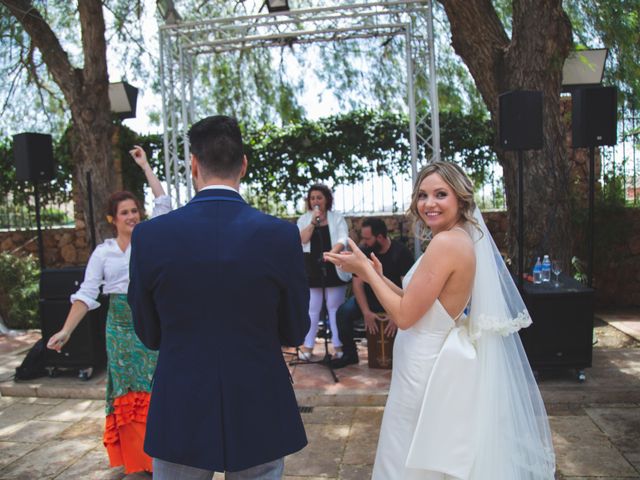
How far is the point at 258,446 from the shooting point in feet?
5.67

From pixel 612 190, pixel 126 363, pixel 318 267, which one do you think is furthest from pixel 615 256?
pixel 126 363

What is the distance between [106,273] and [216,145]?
2126mm

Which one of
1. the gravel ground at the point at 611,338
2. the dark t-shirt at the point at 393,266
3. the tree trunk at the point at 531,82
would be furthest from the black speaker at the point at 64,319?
the gravel ground at the point at 611,338

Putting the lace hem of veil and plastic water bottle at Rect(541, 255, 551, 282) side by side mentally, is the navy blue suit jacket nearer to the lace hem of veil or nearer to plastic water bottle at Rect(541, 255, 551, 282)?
the lace hem of veil

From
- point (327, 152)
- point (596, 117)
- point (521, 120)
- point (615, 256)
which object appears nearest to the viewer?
point (521, 120)

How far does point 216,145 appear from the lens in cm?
177

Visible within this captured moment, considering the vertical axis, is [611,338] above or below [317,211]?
below

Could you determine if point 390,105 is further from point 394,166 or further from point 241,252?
point 241,252

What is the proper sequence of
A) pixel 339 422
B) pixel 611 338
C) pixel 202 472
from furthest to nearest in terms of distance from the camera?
pixel 611 338, pixel 339 422, pixel 202 472

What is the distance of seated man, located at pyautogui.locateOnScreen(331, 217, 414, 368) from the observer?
208 inches

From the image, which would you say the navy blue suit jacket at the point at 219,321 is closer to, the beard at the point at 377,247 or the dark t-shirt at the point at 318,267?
the beard at the point at 377,247

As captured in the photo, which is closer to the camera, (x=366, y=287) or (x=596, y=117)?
(x=596, y=117)

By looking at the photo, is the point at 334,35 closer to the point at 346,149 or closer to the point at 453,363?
the point at 346,149

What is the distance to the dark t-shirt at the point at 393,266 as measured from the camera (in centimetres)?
530
